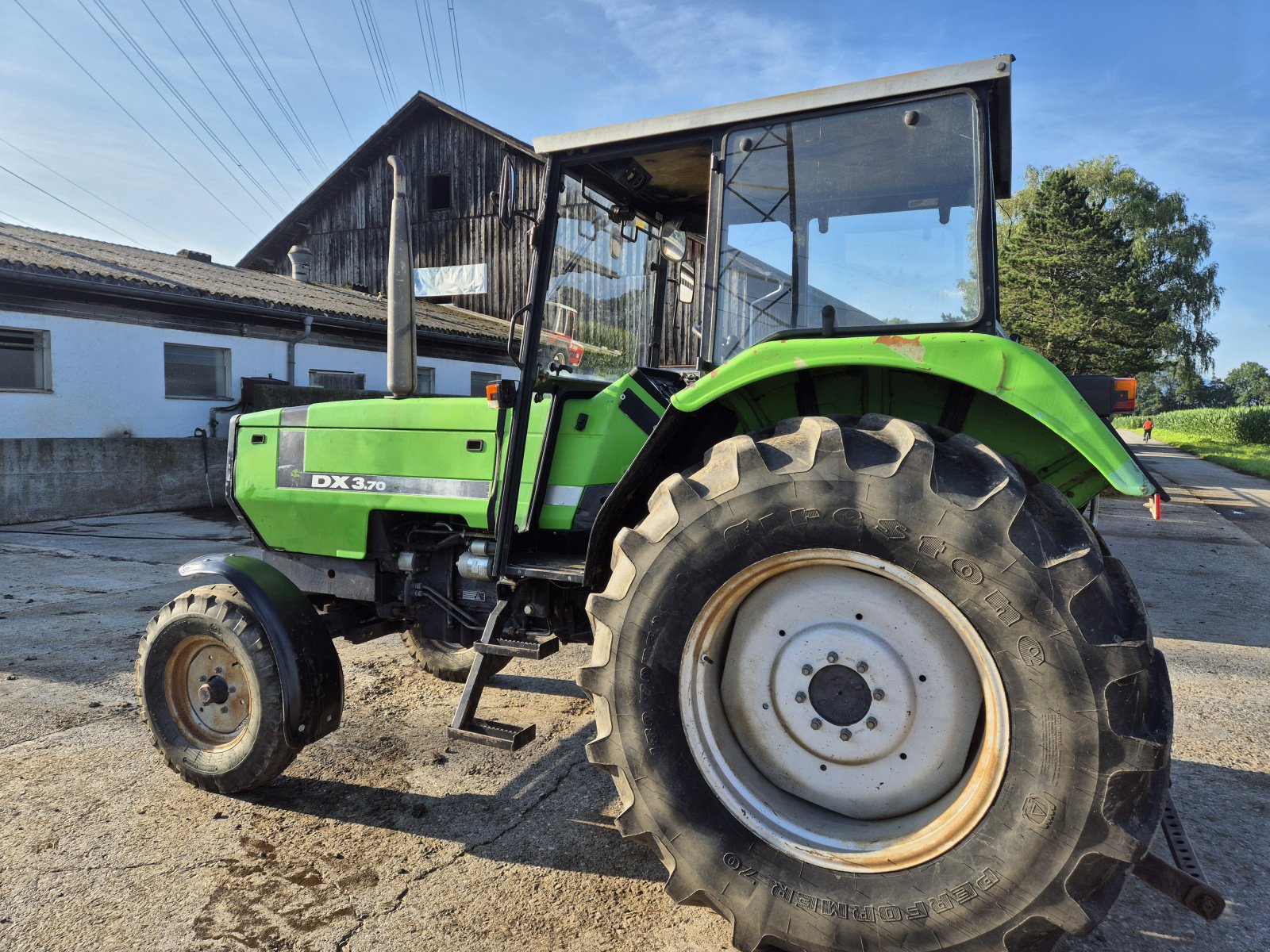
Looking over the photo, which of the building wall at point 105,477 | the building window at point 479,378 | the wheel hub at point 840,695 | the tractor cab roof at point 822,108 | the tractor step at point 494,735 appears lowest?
the tractor step at point 494,735

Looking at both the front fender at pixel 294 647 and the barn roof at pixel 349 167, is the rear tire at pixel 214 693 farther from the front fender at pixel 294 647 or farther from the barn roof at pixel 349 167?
the barn roof at pixel 349 167

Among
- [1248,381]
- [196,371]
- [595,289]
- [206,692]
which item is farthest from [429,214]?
[1248,381]

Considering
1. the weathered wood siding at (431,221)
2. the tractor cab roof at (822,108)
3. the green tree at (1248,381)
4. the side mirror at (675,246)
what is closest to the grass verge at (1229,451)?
the weathered wood siding at (431,221)

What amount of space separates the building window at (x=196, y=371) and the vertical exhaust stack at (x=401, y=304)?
11.3 m

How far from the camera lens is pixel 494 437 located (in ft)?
11.0

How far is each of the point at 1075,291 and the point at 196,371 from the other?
2452 centimetres

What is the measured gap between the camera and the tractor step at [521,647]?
320cm

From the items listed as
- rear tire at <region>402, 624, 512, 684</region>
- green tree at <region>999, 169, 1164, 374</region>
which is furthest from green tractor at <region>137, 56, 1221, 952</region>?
green tree at <region>999, 169, 1164, 374</region>

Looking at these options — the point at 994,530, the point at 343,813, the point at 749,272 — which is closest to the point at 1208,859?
the point at 994,530

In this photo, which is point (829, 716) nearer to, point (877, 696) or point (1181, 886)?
point (877, 696)

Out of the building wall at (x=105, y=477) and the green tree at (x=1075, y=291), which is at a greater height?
the green tree at (x=1075, y=291)

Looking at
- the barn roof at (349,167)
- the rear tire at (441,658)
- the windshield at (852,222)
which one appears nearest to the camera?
the windshield at (852,222)

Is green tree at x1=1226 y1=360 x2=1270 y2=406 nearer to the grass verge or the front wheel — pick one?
the grass verge

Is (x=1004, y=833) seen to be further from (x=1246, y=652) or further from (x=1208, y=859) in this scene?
(x=1246, y=652)
